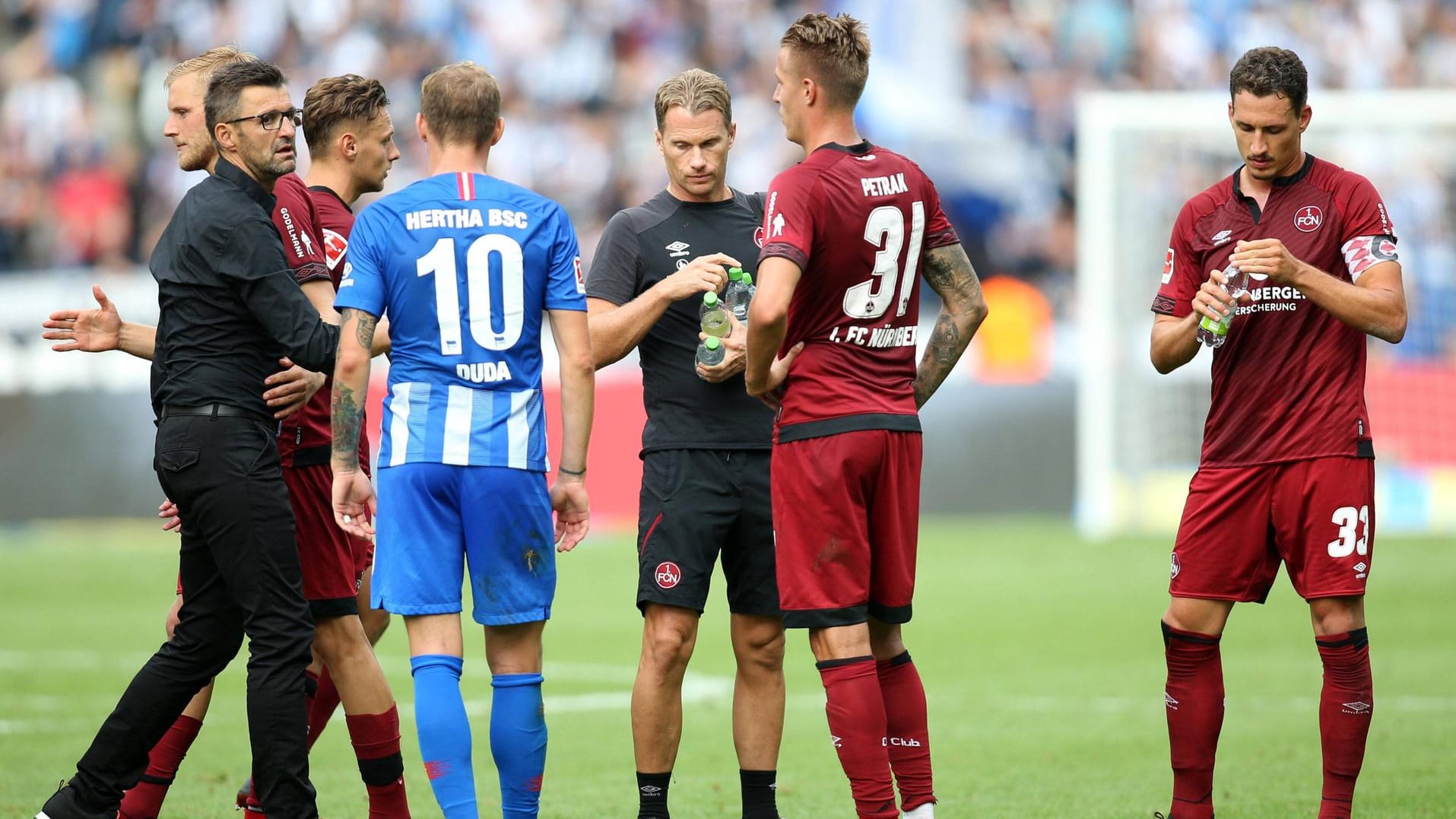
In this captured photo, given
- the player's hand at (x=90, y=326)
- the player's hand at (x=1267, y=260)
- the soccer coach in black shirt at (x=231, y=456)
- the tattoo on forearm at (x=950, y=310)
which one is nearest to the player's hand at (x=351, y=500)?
the soccer coach in black shirt at (x=231, y=456)

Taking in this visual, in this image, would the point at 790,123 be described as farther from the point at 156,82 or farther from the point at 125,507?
the point at 156,82

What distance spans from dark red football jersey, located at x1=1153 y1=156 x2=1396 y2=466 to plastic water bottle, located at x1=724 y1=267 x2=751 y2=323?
1.59 meters

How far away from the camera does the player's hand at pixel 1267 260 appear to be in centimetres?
572

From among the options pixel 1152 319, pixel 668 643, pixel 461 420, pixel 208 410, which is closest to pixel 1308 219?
pixel 668 643

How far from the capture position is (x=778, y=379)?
5855 millimetres

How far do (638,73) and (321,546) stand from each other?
A: 1794cm

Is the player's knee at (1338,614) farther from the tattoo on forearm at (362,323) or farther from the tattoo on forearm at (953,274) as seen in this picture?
the tattoo on forearm at (362,323)

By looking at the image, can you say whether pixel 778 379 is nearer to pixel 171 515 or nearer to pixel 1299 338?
pixel 1299 338

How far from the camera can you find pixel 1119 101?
670 inches

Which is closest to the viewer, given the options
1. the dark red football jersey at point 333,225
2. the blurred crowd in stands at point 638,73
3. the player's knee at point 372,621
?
the dark red football jersey at point 333,225

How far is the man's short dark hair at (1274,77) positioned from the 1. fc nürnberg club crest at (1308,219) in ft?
1.12

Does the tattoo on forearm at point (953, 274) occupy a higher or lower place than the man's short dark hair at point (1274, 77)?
lower

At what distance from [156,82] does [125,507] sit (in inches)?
287

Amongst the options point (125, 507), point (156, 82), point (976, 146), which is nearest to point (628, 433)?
point (125, 507)
